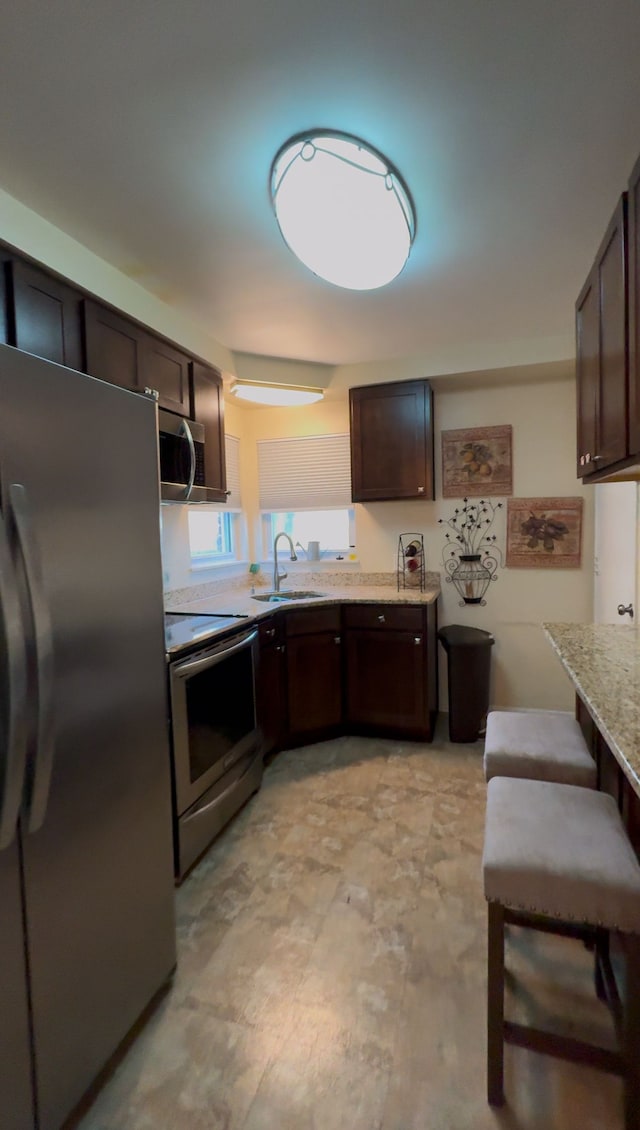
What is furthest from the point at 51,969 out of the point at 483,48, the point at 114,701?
the point at 483,48

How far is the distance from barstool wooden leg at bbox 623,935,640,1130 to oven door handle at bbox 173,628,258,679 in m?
1.53

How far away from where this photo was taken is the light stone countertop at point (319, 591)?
2.94m

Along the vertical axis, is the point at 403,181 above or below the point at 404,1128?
above

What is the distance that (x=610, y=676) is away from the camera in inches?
53.4

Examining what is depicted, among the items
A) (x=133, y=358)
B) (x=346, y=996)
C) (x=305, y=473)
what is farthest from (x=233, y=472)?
(x=346, y=996)

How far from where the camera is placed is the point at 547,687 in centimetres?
335

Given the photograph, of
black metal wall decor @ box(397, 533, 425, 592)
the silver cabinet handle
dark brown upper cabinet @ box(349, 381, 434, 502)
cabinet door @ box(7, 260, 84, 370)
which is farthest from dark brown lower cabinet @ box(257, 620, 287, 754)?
the silver cabinet handle

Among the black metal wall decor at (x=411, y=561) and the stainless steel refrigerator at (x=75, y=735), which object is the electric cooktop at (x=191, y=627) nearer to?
the stainless steel refrigerator at (x=75, y=735)

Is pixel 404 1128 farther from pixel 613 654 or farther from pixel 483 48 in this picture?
pixel 483 48

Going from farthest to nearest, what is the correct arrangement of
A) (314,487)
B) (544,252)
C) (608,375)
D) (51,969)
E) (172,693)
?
(314,487), (544,252), (172,693), (608,375), (51,969)

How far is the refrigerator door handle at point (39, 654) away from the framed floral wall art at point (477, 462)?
2938 mm

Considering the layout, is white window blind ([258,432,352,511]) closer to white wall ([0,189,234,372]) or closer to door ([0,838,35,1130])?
white wall ([0,189,234,372])

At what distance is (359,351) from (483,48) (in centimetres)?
195

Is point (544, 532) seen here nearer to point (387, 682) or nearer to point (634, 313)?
point (387, 682)
